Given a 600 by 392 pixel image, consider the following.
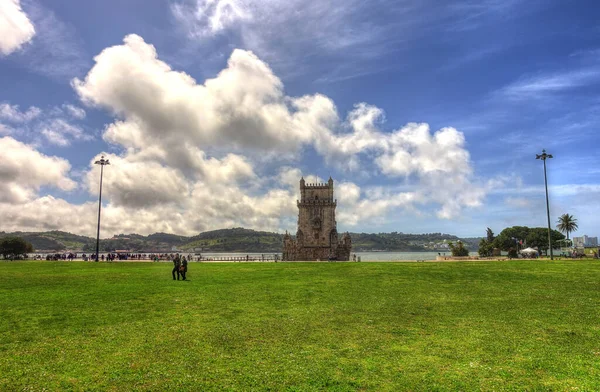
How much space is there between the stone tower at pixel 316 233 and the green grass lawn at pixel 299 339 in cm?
6575

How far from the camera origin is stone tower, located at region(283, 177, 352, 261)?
8712 cm

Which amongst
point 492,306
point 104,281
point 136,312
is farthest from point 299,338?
point 104,281

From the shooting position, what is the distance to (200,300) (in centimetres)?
1847

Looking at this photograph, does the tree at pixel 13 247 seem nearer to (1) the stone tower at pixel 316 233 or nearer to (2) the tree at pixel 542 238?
(1) the stone tower at pixel 316 233

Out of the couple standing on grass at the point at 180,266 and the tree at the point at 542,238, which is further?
the tree at the point at 542,238

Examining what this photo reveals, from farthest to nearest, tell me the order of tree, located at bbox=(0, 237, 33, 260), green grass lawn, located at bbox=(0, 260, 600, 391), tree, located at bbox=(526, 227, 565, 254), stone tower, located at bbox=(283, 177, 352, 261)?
tree, located at bbox=(526, 227, 565, 254) < tree, located at bbox=(0, 237, 33, 260) < stone tower, located at bbox=(283, 177, 352, 261) < green grass lawn, located at bbox=(0, 260, 600, 391)

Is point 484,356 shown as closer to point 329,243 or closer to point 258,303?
point 258,303

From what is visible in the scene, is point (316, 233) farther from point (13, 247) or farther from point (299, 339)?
point (299, 339)

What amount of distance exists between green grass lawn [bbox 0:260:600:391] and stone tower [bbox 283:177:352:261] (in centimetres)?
6575

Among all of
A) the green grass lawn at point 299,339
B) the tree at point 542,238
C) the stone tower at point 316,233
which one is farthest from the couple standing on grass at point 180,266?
the tree at point 542,238

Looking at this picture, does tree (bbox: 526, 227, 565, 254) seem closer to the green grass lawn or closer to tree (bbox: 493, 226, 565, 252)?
tree (bbox: 493, 226, 565, 252)

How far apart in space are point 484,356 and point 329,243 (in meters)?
77.2

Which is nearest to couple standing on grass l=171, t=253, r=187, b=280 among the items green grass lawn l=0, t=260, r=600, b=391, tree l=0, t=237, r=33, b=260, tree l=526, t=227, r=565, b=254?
green grass lawn l=0, t=260, r=600, b=391

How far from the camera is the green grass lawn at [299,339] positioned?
8.94m
